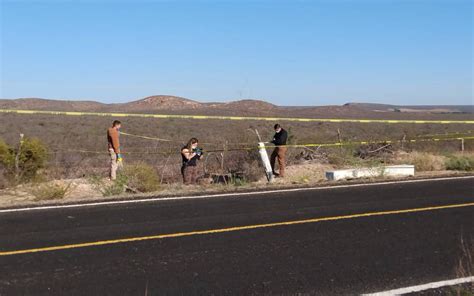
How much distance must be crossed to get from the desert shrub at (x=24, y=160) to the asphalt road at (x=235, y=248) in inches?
207

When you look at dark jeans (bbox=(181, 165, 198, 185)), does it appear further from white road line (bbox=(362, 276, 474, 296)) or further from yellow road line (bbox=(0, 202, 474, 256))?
white road line (bbox=(362, 276, 474, 296))

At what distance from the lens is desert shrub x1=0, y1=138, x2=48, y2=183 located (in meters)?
14.0

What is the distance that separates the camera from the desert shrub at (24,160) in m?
14.0

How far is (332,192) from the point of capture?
11.5 meters

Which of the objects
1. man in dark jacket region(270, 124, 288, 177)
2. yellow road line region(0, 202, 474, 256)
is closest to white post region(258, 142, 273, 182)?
man in dark jacket region(270, 124, 288, 177)

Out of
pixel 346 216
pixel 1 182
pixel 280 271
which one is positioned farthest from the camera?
pixel 1 182

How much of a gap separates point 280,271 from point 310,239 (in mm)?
1456

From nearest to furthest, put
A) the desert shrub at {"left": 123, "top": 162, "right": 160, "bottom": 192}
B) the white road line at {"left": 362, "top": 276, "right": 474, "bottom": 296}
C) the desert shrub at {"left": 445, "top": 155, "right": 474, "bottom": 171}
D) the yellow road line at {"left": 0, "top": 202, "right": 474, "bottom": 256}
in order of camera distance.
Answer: the white road line at {"left": 362, "top": 276, "right": 474, "bottom": 296} → the yellow road line at {"left": 0, "top": 202, "right": 474, "bottom": 256} → the desert shrub at {"left": 123, "top": 162, "right": 160, "bottom": 192} → the desert shrub at {"left": 445, "top": 155, "right": 474, "bottom": 171}

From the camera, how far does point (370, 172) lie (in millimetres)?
14695

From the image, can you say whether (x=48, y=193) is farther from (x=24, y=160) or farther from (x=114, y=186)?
(x=24, y=160)

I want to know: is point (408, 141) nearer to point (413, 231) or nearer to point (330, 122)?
point (413, 231)

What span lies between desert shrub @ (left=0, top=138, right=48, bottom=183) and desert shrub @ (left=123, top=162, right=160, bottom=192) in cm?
293

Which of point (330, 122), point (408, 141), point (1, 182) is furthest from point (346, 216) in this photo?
point (330, 122)

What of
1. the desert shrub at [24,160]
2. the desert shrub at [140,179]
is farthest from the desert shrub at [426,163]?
the desert shrub at [24,160]
